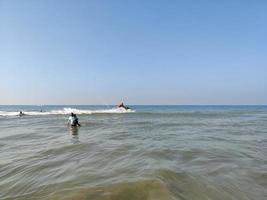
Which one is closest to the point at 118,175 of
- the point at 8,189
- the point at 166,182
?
the point at 166,182

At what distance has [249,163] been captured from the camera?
8133 millimetres

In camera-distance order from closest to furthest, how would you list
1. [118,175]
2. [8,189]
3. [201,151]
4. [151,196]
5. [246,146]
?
[151,196], [8,189], [118,175], [201,151], [246,146]

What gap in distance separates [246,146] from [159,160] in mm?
5313

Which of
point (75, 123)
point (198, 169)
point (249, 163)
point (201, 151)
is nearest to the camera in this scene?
point (198, 169)

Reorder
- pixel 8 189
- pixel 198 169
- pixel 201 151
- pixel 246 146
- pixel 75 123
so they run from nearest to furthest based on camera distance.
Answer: pixel 8 189 → pixel 198 169 → pixel 201 151 → pixel 246 146 → pixel 75 123

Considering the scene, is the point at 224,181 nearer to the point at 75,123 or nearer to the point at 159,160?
the point at 159,160

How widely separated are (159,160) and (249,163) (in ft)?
9.80

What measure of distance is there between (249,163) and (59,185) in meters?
6.08

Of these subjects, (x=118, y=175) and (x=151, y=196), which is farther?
(x=118, y=175)

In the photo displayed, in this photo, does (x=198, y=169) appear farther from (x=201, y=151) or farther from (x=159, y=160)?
(x=201, y=151)

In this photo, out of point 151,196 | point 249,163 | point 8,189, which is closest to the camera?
point 151,196

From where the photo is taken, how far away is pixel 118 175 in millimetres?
6684

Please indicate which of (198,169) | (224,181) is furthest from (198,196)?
(198,169)

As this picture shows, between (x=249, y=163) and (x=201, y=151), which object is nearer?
(x=249, y=163)
